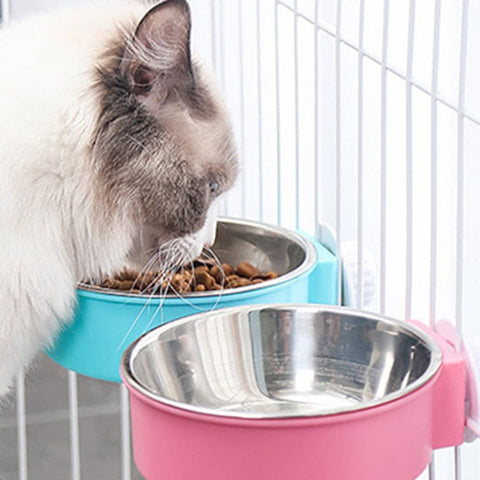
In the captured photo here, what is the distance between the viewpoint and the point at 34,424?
2.18 m

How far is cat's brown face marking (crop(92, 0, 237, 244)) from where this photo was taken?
772 millimetres

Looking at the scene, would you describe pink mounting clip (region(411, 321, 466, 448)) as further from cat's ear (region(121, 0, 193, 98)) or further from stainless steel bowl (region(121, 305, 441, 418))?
cat's ear (region(121, 0, 193, 98))

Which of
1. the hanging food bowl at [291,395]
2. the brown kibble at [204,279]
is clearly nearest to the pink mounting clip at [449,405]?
the hanging food bowl at [291,395]

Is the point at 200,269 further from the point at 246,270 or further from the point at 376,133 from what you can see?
the point at 376,133

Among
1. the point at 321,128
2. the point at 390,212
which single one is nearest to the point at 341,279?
the point at 390,212

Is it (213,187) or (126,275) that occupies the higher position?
(213,187)

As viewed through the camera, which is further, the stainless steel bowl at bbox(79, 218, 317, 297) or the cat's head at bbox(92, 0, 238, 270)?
the stainless steel bowl at bbox(79, 218, 317, 297)

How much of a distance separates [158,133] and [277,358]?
0.92 ft

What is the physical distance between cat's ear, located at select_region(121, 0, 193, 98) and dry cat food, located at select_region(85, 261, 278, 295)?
0.72 ft

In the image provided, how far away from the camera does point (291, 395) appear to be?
79 cm

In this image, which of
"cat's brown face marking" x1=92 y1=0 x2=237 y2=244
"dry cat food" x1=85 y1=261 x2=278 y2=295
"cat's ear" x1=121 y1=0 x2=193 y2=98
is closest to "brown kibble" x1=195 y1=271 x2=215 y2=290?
"dry cat food" x1=85 y1=261 x2=278 y2=295

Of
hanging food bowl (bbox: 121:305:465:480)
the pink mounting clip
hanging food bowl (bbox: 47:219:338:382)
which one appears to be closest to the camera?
hanging food bowl (bbox: 121:305:465:480)

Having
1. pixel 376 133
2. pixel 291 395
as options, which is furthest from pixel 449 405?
pixel 376 133

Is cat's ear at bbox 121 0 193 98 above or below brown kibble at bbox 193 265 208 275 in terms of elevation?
above
